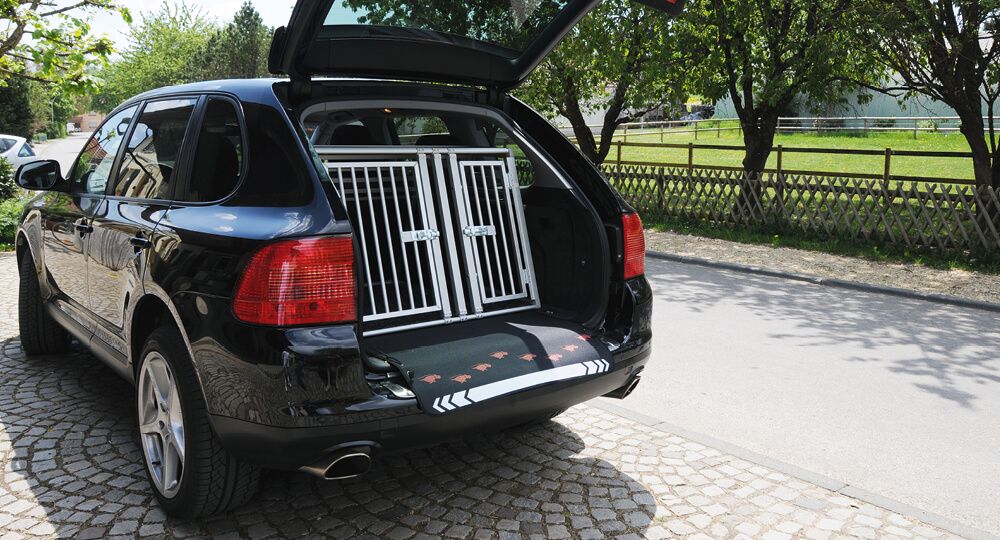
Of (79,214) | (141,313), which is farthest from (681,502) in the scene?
(79,214)

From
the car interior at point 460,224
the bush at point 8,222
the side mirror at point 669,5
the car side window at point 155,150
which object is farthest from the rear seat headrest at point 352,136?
the bush at point 8,222

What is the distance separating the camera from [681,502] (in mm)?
3703

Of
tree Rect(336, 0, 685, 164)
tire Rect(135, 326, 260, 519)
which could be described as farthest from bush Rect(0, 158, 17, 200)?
tire Rect(135, 326, 260, 519)

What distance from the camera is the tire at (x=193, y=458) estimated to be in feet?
10.3

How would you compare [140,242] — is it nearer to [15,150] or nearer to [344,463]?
[344,463]

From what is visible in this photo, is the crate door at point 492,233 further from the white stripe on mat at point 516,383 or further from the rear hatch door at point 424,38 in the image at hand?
the white stripe on mat at point 516,383

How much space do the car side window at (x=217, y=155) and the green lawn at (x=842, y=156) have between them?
18.5 metres

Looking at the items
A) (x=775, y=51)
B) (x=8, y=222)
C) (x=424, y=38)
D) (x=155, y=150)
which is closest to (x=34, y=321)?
(x=155, y=150)

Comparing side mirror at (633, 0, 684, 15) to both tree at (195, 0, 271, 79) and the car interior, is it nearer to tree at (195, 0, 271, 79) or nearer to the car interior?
the car interior

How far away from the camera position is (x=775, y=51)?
12859 mm

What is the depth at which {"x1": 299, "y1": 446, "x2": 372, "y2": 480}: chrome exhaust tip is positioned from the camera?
290 centimetres

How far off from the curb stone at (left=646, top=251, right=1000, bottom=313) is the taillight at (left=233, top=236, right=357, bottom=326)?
24.0ft

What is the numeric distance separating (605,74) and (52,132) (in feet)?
219

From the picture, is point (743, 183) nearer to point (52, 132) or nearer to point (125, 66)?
point (52, 132)
